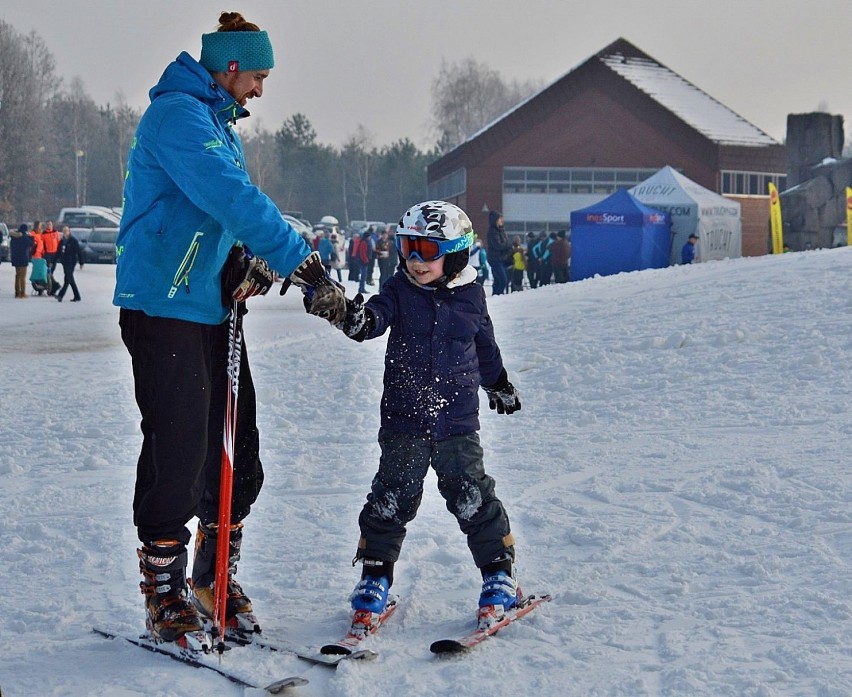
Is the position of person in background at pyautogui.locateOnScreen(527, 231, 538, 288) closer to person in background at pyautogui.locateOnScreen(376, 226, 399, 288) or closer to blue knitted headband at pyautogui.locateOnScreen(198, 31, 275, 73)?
person in background at pyautogui.locateOnScreen(376, 226, 399, 288)

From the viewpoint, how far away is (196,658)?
10.1 feet

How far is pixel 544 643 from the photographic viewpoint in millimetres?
3283

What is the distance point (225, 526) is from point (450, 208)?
1.31 metres

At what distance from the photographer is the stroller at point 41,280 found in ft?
72.3

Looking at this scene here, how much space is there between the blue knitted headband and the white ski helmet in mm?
696

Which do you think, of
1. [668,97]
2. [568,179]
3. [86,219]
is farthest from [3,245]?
[668,97]

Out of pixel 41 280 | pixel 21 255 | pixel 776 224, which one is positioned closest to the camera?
pixel 21 255

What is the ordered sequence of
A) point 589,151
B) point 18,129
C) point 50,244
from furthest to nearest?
point 18,129 < point 589,151 < point 50,244

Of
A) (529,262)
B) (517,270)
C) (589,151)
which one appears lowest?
(517,270)

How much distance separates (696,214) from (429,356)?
2025cm

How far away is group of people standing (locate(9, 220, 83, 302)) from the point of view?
67.8 feet

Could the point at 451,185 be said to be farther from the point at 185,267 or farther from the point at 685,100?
the point at 185,267

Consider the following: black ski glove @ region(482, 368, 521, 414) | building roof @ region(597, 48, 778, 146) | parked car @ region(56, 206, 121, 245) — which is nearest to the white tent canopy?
black ski glove @ region(482, 368, 521, 414)

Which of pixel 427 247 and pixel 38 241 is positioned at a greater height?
pixel 38 241
